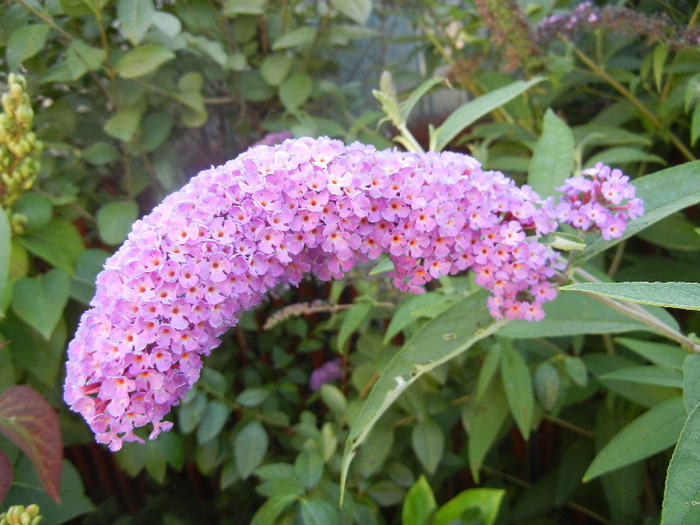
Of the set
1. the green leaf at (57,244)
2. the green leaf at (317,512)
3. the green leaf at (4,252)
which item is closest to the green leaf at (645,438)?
the green leaf at (317,512)

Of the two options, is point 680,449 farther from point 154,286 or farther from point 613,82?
point 613,82

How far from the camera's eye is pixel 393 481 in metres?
1.39

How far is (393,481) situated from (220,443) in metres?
0.43

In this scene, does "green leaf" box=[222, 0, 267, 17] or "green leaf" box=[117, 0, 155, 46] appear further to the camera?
"green leaf" box=[222, 0, 267, 17]

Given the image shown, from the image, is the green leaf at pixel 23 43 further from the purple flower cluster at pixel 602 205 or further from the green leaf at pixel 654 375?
the green leaf at pixel 654 375

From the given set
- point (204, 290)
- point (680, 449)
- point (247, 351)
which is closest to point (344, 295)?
point (247, 351)

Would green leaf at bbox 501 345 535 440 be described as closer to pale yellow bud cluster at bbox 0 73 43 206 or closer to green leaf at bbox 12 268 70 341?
green leaf at bbox 12 268 70 341

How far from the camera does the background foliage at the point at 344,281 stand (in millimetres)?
1067

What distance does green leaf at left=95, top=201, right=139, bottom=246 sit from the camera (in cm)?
131

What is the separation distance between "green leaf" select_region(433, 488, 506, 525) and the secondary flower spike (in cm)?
51

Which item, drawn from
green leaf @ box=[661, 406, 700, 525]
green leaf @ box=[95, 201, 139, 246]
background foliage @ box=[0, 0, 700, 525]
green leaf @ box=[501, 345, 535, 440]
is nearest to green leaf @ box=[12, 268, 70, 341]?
background foliage @ box=[0, 0, 700, 525]

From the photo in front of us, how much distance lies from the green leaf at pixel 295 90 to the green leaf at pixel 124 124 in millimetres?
347

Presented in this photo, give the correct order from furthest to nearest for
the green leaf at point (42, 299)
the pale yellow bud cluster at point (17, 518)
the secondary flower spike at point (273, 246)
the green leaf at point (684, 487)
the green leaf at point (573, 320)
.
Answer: the green leaf at point (42, 299) < the green leaf at point (573, 320) < the pale yellow bud cluster at point (17, 518) < the secondary flower spike at point (273, 246) < the green leaf at point (684, 487)

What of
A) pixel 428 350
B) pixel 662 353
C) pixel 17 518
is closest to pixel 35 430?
pixel 17 518
